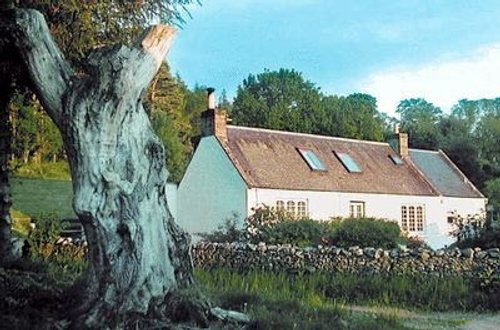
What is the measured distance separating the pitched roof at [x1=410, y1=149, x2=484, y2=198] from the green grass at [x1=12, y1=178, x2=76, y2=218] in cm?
2028

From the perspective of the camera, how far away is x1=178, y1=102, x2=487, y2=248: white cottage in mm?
27516

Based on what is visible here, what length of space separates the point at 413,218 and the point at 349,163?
479 centimetres

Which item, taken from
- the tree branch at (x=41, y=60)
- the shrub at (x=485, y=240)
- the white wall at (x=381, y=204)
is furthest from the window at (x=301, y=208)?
the tree branch at (x=41, y=60)

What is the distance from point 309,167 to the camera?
98.4ft

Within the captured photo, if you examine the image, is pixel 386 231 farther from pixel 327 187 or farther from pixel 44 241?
pixel 327 187

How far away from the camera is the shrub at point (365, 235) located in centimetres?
1753

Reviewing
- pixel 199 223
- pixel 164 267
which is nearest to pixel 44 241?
pixel 164 267

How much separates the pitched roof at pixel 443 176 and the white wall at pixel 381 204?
1.91 ft

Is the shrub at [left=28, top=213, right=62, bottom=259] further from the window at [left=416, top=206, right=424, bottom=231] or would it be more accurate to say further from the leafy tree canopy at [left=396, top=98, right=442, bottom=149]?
the leafy tree canopy at [left=396, top=98, right=442, bottom=149]

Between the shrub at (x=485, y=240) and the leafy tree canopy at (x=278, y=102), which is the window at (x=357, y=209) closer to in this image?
the shrub at (x=485, y=240)

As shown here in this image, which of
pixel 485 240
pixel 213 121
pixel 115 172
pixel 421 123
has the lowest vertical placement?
pixel 485 240

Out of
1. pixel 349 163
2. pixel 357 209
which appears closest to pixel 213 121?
pixel 349 163

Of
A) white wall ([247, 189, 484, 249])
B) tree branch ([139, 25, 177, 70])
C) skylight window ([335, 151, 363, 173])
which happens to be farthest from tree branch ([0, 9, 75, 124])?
skylight window ([335, 151, 363, 173])

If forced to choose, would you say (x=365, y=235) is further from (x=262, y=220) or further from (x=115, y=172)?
(x=115, y=172)
